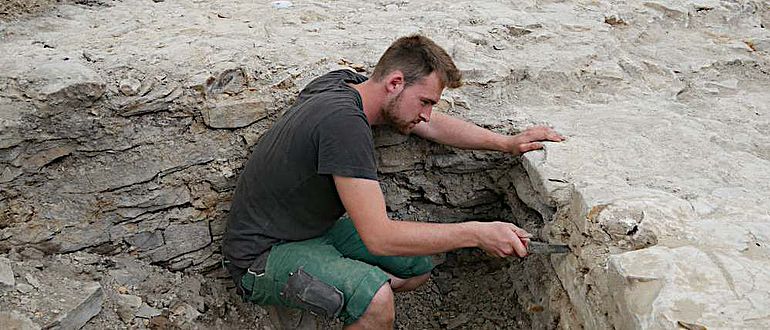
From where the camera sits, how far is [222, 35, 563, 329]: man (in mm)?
2771

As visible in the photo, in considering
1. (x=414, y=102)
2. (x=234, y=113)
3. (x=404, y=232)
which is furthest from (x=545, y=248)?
(x=234, y=113)

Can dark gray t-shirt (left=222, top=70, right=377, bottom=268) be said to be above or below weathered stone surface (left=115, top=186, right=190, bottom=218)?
above

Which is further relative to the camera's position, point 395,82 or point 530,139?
point 530,139

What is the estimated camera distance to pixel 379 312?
291cm

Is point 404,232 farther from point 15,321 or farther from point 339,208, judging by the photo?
point 15,321

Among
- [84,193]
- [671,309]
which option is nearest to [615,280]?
[671,309]

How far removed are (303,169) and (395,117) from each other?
48 cm

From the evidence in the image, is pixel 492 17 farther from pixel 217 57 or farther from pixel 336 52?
pixel 217 57

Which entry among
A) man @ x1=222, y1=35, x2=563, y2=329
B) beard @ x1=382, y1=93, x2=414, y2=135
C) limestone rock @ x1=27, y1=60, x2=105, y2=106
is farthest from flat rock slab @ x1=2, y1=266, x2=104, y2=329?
beard @ x1=382, y1=93, x2=414, y2=135

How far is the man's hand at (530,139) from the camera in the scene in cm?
335

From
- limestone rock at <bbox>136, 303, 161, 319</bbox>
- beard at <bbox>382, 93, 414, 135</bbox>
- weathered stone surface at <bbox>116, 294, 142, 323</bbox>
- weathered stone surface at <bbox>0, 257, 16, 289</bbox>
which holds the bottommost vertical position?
limestone rock at <bbox>136, 303, 161, 319</bbox>

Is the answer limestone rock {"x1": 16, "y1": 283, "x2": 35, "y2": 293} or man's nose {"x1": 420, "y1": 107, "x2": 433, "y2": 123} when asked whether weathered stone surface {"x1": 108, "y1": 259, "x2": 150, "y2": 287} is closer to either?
limestone rock {"x1": 16, "y1": 283, "x2": 35, "y2": 293}

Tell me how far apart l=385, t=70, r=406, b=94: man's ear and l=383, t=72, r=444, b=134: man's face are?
21mm

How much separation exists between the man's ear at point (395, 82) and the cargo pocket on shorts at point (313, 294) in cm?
83
